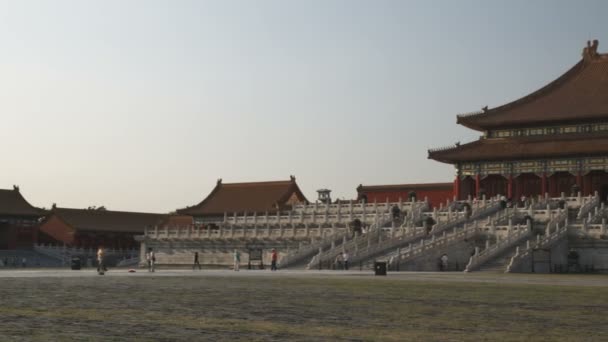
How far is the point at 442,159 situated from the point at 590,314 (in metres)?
60.3

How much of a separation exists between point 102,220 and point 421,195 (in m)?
31.7

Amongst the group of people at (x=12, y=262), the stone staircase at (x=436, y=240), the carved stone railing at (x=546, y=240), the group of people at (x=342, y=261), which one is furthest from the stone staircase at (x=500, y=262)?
the group of people at (x=12, y=262)

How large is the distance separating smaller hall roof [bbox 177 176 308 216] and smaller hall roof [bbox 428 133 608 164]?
15590 mm

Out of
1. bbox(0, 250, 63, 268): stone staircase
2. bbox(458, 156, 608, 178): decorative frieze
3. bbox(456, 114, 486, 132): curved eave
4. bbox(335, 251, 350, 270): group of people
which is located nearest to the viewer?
bbox(335, 251, 350, 270): group of people

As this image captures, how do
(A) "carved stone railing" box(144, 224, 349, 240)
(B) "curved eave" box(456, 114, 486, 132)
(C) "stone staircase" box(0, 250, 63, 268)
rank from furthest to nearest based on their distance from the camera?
(C) "stone staircase" box(0, 250, 63, 268), (B) "curved eave" box(456, 114, 486, 132), (A) "carved stone railing" box(144, 224, 349, 240)

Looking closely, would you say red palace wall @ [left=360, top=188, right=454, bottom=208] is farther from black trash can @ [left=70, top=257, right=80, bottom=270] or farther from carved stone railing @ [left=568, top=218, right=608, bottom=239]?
black trash can @ [left=70, top=257, right=80, bottom=270]

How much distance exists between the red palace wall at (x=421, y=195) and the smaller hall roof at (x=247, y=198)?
22.8 ft

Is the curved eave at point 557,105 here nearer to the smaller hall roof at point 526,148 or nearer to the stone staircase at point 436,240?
the smaller hall roof at point 526,148

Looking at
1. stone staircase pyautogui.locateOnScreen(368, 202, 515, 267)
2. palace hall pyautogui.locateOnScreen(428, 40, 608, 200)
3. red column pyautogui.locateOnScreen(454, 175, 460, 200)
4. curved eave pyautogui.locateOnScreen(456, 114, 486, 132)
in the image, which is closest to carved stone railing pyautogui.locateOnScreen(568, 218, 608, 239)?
stone staircase pyautogui.locateOnScreen(368, 202, 515, 267)

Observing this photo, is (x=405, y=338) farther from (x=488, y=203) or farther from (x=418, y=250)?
(x=488, y=203)

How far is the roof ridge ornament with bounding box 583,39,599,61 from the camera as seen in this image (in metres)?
84.0

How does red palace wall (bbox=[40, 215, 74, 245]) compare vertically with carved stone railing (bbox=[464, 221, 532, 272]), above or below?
above

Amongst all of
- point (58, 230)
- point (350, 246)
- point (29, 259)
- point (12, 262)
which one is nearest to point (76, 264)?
point (350, 246)

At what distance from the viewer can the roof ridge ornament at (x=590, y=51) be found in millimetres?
84000
